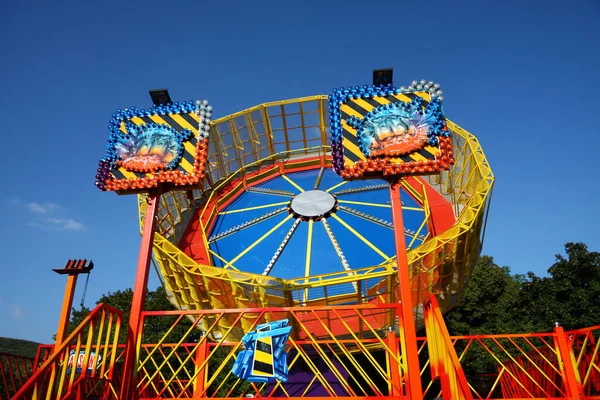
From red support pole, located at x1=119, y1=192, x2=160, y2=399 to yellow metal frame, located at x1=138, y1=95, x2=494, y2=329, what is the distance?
160 cm

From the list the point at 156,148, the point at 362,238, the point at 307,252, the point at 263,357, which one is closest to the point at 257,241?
the point at 307,252

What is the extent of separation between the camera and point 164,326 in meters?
36.0

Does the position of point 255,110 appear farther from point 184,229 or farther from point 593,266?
point 593,266

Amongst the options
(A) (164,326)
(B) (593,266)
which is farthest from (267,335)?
(A) (164,326)

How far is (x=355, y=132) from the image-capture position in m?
10.4

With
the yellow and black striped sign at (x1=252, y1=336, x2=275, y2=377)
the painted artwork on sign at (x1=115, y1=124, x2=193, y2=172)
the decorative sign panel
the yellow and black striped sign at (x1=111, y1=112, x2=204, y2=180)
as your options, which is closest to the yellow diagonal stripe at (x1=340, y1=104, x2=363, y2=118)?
the decorative sign panel

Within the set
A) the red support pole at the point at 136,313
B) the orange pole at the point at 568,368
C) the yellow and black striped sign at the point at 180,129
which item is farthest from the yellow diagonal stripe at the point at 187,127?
the orange pole at the point at 568,368

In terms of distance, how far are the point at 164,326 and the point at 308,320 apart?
1048 inches

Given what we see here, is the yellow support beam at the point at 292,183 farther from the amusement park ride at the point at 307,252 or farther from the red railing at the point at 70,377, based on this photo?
the red railing at the point at 70,377

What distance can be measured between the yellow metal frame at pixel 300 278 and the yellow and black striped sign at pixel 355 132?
3.35 meters

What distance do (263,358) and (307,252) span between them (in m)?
7.32

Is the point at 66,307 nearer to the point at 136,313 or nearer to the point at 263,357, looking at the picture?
the point at 136,313

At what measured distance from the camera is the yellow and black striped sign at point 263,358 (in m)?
7.51

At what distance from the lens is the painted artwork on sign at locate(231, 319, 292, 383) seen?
7.48m
